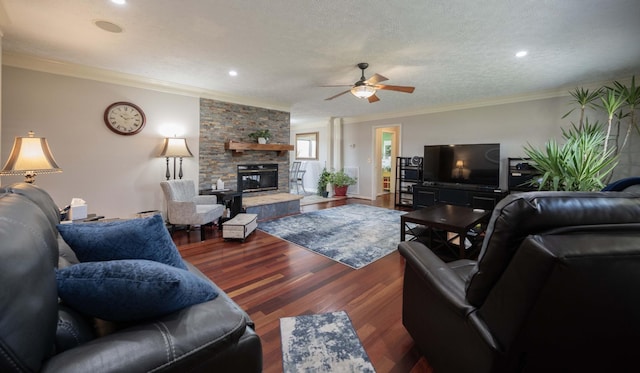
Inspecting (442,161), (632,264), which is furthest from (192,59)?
(442,161)

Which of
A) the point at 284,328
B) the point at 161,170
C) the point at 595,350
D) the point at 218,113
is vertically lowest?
the point at 284,328

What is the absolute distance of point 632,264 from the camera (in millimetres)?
831

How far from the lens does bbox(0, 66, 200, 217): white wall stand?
339 centimetres

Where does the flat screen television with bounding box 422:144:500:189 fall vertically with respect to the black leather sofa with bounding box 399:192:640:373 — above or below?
above

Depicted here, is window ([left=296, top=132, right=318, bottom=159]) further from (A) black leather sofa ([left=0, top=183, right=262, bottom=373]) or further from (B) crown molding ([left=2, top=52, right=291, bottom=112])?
(A) black leather sofa ([left=0, top=183, right=262, bottom=373])

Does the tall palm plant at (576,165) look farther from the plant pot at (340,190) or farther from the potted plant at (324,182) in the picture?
the potted plant at (324,182)

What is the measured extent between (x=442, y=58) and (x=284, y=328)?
11.2ft

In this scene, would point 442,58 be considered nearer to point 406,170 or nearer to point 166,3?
point 166,3

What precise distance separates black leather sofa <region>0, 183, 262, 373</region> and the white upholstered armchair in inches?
106

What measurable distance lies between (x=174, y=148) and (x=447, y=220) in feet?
13.3

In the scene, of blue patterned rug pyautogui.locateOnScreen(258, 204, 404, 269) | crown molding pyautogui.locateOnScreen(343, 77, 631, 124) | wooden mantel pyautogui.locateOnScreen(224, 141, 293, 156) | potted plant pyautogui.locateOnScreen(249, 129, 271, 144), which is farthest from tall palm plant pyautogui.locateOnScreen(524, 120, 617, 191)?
potted plant pyautogui.locateOnScreen(249, 129, 271, 144)

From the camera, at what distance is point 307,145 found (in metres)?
9.50

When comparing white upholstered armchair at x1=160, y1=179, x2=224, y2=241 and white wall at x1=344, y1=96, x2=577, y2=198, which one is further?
white wall at x1=344, y1=96, x2=577, y2=198

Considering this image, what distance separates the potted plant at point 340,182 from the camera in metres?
7.64
